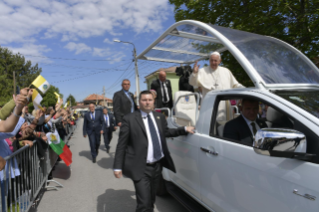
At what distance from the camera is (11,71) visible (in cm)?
3594

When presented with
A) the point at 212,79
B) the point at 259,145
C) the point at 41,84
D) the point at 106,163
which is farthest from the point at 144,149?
the point at 106,163

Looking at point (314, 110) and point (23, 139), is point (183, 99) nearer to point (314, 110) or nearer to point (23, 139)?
point (314, 110)

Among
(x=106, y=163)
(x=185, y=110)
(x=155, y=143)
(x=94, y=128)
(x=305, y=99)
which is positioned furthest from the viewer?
(x=94, y=128)

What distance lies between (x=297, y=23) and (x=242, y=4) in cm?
190

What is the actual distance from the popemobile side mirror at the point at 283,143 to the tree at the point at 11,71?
123 feet

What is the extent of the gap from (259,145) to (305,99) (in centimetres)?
79

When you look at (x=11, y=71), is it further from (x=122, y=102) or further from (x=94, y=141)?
(x=122, y=102)

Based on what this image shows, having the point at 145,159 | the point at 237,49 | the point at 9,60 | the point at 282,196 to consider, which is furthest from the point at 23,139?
the point at 9,60

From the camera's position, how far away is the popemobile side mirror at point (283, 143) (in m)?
1.50

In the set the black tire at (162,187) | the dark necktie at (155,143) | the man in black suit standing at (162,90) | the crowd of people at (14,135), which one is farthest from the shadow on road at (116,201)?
the man in black suit standing at (162,90)

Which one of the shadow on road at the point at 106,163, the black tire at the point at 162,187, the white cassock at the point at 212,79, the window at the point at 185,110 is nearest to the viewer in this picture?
the window at the point at 185,110

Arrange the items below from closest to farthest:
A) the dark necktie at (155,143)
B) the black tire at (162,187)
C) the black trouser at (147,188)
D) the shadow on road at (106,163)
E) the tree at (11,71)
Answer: the black trouser at (147,188), the dark necktie at (155,143), the black tire at (162,187), the shadow on road at (106,163), the tree at (11,71)

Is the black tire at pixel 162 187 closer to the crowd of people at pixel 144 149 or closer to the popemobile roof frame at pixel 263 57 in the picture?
the crowd of people at pixel 144 149

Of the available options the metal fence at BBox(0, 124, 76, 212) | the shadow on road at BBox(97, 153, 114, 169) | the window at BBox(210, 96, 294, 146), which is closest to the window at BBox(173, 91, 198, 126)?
the window at BBox(210, 96, 294, 146)
